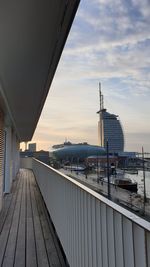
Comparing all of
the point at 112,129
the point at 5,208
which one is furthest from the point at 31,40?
the point at 112,129

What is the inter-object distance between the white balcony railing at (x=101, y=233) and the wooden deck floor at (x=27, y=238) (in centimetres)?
58

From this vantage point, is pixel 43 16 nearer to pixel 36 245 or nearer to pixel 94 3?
pixel 94 3

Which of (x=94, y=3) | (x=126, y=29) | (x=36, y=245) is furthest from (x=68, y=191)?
(x=126, y=29)

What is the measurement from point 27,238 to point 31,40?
2.49 metres

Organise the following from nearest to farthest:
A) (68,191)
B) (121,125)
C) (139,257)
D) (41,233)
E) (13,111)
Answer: (139,257) → (68,191) → (41,233) → (13,111) → (121,125)

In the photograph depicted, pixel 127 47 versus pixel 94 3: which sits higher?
pixel 127 47

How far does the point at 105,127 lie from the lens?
4878 cm

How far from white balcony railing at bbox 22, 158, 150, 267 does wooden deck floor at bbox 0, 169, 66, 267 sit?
0.58m

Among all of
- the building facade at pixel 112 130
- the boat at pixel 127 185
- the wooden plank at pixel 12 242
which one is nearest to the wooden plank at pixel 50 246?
the wooden plank at pixel 12 242

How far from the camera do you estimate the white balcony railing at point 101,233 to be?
0.97 metres

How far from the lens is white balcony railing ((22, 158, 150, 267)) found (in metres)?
0.97

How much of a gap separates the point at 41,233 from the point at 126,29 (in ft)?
14.9

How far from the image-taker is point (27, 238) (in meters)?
3.53

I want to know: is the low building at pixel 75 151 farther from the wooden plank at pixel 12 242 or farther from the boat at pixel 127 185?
the wooden plank at pixel 12 242
